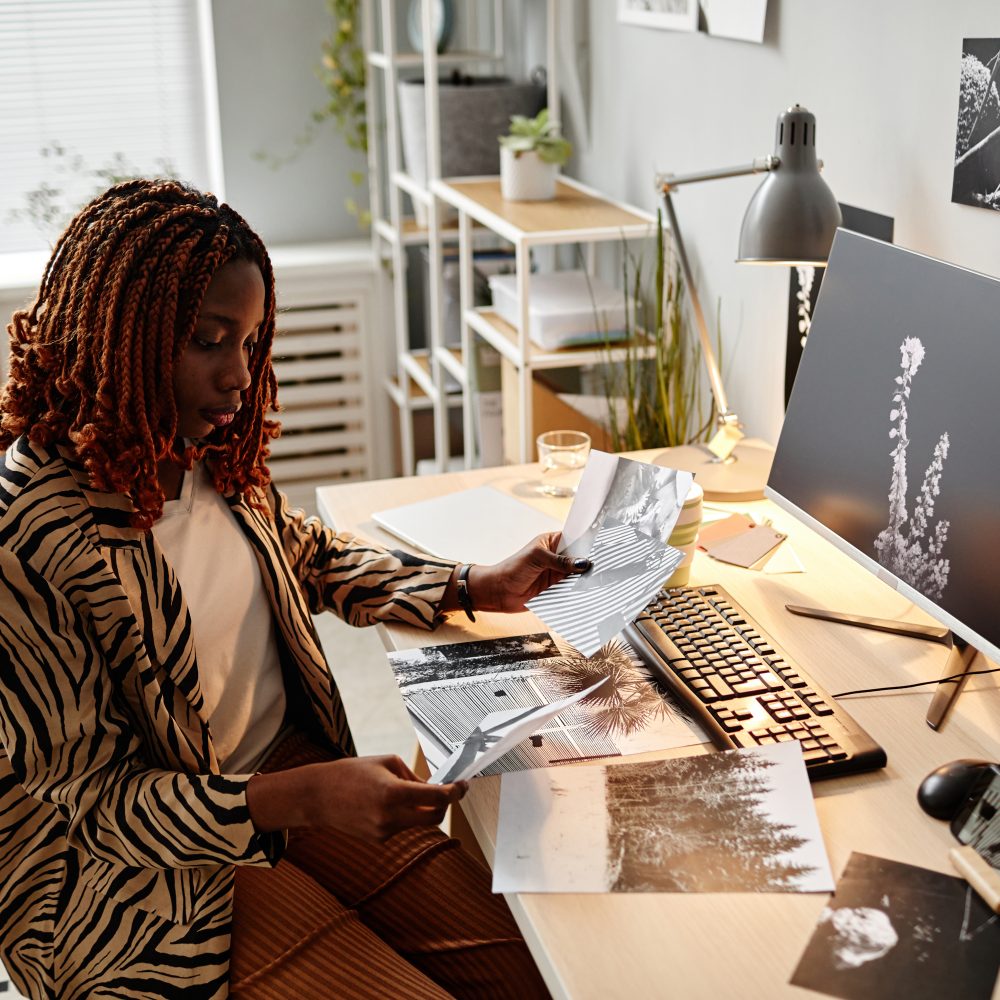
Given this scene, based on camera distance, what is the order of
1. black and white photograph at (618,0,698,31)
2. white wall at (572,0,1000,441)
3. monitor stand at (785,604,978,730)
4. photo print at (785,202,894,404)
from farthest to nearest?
black and white photograph at (618,0,698,31), photo print at (785,202,894,404), white wall at (572,0,1000,441), monitor stand at (785,604,978,730)

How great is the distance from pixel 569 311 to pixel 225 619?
111 centimetres

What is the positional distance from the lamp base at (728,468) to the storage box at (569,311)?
0.43 meters

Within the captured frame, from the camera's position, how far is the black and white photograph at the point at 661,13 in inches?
81.0

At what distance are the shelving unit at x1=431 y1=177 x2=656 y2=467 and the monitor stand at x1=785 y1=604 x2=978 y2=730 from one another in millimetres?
871

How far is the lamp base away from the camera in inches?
66.7

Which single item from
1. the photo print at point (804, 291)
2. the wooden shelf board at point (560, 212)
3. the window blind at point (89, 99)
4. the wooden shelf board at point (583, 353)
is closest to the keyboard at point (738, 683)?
the photo print at point (804, 291)

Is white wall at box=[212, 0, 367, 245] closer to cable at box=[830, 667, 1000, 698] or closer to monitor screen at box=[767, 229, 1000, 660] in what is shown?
monitor screen at box=[767, 229, 1000, 660]

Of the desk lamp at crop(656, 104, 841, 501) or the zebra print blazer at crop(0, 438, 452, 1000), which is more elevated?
the desk lamp at crop(656, 104, 841, 501)

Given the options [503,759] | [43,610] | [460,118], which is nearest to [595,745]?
[503,759]

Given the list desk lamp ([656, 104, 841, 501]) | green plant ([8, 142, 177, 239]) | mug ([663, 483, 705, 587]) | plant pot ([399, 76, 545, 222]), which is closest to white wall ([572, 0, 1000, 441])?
desk lamp ([656, 104, 841, 501])

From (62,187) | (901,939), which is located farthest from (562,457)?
(62,187)

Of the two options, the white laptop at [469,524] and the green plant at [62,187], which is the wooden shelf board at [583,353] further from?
the green plant at [62,187]

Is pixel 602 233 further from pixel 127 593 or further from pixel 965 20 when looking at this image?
pixel 127 593

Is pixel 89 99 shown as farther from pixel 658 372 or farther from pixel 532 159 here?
pixel 658 372
